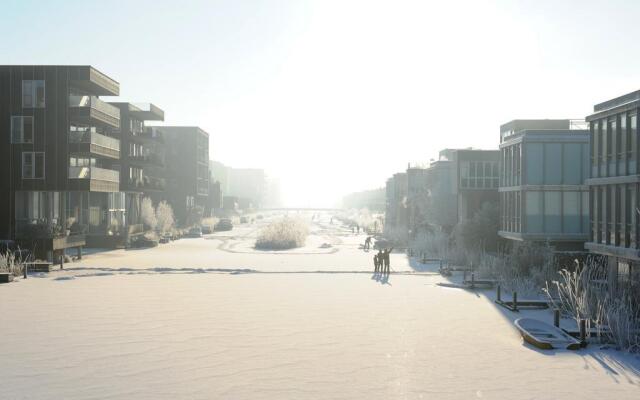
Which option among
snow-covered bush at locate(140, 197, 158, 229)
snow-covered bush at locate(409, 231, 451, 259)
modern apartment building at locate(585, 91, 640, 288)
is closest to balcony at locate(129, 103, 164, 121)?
snow-covered bush at locate(140, 197, 158, 229)

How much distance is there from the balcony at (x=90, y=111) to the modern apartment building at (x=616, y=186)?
34637mm

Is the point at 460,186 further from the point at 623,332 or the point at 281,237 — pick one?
the point at 623,332

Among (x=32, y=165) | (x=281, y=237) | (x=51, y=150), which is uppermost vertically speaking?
(x=51, y=150)

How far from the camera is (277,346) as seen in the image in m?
17.8

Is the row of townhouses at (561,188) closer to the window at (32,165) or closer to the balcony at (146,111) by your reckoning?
the balcony at (146,111)

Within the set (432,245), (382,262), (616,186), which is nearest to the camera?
(616,186)

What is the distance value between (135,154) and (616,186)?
51931 millimetres

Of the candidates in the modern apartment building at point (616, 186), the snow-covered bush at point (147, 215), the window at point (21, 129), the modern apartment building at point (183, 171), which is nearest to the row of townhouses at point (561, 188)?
the modern apartment building at point (616, 186)

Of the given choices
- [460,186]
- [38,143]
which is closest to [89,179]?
[38,143]

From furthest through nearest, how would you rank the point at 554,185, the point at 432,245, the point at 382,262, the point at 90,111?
the point at 432,245, the point at 90,111, the point at 554,185, the point at 382,262

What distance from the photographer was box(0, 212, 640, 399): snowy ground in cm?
1393

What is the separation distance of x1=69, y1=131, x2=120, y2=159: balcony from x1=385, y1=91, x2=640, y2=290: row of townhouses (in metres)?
29.6

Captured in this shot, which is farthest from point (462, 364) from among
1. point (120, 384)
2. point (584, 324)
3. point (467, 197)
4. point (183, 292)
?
point (467, 197)

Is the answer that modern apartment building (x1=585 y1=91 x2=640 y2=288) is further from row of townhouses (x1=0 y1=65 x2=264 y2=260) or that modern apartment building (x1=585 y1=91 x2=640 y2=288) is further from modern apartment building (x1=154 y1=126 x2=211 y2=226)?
modern apartment building (x1=154 y1=126 x2=211 y2=226)
